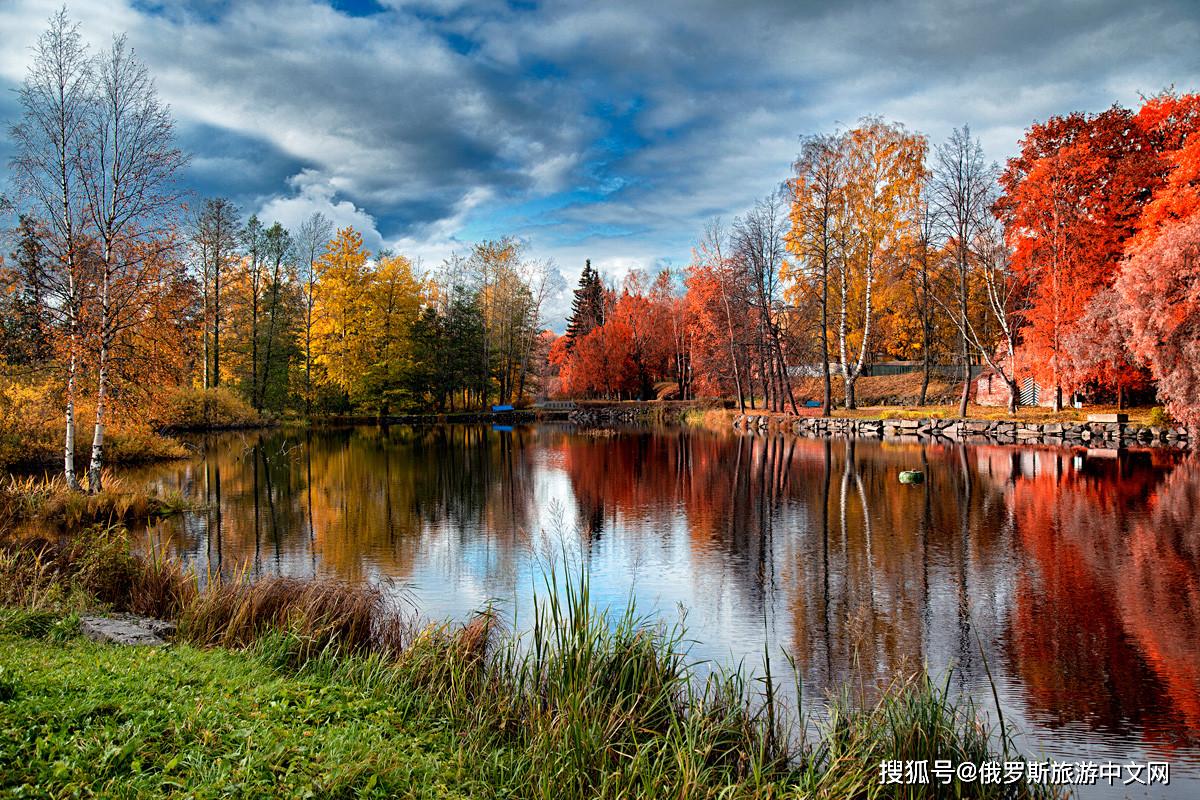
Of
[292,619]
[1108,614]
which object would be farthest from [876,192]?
[292,619]

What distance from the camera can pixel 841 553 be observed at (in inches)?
485

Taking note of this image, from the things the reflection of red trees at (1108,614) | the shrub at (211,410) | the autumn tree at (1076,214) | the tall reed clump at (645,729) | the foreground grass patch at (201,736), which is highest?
the autumn tree at (1076,214)

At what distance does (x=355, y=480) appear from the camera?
21.9m

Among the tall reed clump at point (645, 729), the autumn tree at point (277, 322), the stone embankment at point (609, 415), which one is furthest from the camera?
the stone embankment at point (609, 415)

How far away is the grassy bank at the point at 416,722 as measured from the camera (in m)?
4.14

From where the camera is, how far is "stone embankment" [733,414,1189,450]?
28.4m

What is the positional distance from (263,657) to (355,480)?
16143 mm

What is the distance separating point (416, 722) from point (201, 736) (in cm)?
141

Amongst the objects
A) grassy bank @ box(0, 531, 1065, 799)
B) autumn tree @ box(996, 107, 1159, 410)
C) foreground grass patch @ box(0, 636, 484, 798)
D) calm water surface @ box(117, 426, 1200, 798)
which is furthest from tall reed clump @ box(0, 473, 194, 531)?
autumn tree @ box(996, 107, 1159, 410)

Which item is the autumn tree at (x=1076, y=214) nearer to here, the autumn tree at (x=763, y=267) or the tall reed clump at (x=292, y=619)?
the autumn tree at (x=763, y=267)

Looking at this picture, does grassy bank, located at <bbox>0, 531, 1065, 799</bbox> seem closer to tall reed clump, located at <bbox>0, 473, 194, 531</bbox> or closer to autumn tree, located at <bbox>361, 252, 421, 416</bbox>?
tall reed clump, located at <bbox>0, 473, 194, 531</bbox>

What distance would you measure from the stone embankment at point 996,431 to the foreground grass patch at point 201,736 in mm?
30102

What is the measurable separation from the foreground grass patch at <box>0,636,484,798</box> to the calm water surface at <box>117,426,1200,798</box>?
2.09 m

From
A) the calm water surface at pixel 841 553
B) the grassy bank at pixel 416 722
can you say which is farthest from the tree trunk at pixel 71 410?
the grassy bank at pixel 416 722
